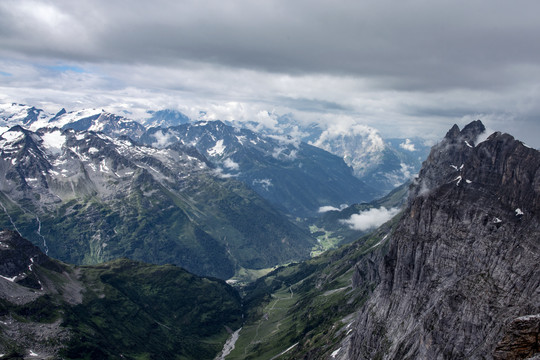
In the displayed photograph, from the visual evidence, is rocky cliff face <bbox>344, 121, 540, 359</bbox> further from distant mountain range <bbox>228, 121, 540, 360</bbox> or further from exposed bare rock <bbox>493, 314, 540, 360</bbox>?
exposed bare rock <bbox>493, 314, 540, 360</bbox>

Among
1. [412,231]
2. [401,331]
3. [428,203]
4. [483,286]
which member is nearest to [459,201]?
[428,203]

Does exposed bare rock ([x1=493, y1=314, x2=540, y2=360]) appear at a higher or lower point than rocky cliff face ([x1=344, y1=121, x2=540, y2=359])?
higher

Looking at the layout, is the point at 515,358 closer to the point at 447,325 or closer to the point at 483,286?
the point at 447,325

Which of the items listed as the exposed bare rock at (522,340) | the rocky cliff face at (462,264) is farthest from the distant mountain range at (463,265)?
the exposed bare rock at (522,340)

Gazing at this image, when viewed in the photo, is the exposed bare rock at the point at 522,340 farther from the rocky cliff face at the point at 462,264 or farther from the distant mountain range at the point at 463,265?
the rocky cliff face at the point at 462,264

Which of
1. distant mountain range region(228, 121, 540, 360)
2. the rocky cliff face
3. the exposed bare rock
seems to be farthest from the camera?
the rocky cliff face

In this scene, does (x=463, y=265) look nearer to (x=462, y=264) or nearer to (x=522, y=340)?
(x=462, y=264)

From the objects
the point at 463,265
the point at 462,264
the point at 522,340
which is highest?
the point at 522,340

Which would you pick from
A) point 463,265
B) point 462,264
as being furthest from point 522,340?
point 462,264

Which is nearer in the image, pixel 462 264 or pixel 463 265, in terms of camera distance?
pixel 463 265

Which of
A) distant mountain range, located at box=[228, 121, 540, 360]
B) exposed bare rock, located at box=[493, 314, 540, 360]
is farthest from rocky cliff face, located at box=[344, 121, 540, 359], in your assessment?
exposed bare rock, located at box=[493, 314, 540, 360]
